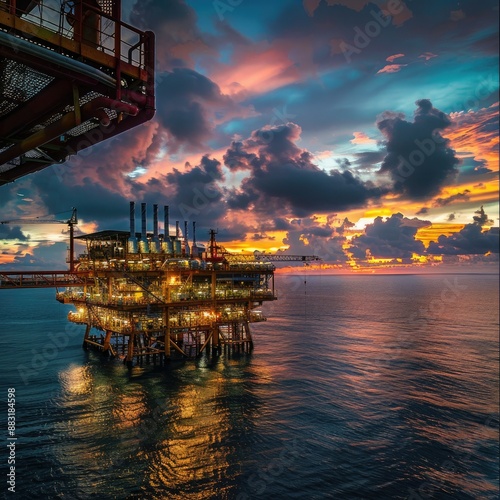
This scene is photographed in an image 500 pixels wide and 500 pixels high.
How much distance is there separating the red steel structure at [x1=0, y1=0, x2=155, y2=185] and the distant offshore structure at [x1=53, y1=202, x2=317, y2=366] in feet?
147

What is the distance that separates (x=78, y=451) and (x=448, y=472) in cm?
2707

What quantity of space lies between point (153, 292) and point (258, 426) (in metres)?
29.3

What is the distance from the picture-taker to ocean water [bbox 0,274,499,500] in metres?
25.0

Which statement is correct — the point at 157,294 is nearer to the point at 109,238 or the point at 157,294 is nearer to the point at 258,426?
the point at 109,238

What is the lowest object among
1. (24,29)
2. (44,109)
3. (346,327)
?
(346,327)

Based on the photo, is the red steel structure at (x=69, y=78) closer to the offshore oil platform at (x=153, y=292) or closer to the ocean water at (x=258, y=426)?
the ocean water at (x=258, y=426)

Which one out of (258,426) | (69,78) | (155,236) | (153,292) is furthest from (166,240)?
(69,78)

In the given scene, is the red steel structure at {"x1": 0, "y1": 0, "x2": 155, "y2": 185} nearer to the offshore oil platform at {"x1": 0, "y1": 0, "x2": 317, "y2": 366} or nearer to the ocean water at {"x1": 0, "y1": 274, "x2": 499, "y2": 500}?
the offshore oil platform at {"x1": 0, "y1": 0, "x2": 317, "y2": 366}

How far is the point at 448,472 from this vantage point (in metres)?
27.0

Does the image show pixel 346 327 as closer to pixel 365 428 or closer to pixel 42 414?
pixel 365 428

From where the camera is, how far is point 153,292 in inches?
2227

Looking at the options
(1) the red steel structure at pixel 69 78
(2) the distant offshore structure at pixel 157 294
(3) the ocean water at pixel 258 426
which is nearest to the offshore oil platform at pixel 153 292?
(2) the distant offshore structure at pixel 157 294

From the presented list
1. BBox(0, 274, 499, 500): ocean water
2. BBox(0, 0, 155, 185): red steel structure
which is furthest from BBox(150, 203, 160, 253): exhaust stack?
BBox(0, 0, 155, 185): red steel structure

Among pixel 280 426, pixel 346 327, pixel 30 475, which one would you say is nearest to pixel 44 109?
pixel 30 475
